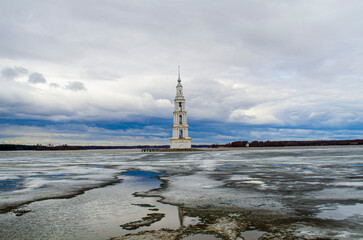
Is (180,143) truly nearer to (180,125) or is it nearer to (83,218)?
(180,125)

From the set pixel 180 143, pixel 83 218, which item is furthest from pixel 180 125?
pixel 83 218

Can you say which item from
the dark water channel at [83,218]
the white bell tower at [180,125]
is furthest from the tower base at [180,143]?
the dark water channel at [83,218]

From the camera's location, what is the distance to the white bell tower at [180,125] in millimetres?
106625

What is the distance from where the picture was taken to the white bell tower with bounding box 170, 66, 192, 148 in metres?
107

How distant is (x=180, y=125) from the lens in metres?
108

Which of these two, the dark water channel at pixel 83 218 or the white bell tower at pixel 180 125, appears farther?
the white bell tower at pixel 180 125

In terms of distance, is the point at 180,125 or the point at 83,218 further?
the point at 180,125

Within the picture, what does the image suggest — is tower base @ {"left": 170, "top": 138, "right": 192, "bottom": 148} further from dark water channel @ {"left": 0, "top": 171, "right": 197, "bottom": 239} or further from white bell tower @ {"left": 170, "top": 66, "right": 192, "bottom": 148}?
dark water channel @ {"left": 0, "top": 171, "right": 197, "bottom": 239}

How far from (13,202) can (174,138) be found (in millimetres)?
95608

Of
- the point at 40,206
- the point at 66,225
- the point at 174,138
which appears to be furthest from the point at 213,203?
the point at 174,138

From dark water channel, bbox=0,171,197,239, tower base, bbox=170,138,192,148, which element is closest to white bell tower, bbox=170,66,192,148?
tower base, bbox=170,138,192,148

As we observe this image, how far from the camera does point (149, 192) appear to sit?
13.7m

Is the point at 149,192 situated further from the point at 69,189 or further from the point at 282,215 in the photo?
the point at 282,215

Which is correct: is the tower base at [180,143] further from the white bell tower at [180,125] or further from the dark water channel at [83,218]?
the dark water channel at [83,218]
